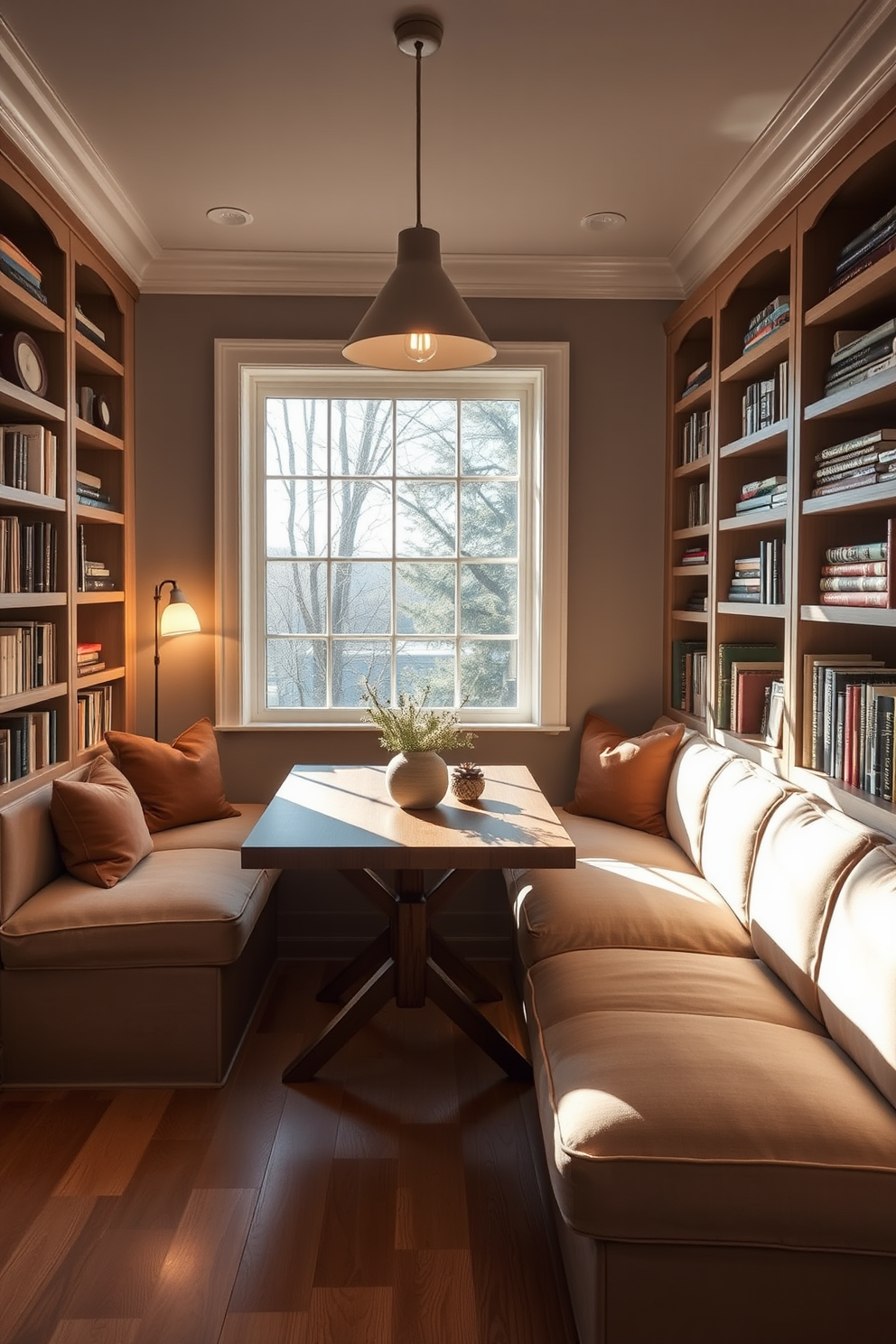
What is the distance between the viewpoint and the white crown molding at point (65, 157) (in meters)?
2.54

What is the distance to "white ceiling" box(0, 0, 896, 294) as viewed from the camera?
2.32 m

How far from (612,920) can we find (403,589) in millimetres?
1945

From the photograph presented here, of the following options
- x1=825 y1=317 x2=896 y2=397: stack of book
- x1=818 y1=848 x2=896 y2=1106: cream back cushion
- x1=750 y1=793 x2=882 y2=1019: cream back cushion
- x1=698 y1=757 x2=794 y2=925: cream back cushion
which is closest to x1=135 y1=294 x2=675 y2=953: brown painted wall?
x1=698 y1=757 x2=794 y2=925: cream back cushion

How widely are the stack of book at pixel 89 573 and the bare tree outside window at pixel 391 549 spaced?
68cm

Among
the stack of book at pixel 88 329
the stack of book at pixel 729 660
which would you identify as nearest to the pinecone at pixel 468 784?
the stack of book at pixel 729 660

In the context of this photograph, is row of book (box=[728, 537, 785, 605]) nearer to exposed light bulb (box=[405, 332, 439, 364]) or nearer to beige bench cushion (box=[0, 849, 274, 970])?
exposed light bulb (box=[405, 332, 439, 364])

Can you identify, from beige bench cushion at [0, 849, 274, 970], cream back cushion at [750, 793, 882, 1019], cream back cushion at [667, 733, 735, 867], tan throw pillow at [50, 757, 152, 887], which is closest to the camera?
cream back cushion at [750, 793, 882, 1019]

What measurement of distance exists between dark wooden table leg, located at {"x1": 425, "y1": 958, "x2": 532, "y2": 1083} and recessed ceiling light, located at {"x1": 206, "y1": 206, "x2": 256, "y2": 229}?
2660 millimetres

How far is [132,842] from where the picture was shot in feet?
10.4

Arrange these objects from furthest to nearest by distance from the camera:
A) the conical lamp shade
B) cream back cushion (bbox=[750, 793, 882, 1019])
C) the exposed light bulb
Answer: the exposed light bulb → the conical lamp shade → cream back cushion (bbox=[750, 793, 882, 1019])

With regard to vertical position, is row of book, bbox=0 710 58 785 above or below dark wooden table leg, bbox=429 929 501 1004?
above

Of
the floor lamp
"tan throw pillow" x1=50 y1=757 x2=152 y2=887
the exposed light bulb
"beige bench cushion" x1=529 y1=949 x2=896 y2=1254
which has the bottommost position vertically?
"beige bench cushion" x1=529 y1=949 x2=896 y2=1254

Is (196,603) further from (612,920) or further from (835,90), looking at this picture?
(835,90)

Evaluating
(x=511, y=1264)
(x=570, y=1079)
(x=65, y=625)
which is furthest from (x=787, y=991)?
(x=65, y=625)
